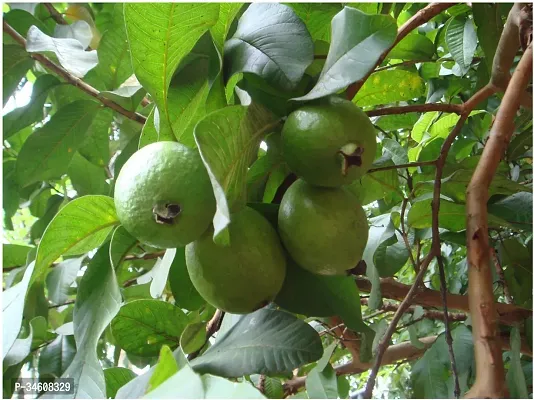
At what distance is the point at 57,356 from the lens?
1240 millimetres

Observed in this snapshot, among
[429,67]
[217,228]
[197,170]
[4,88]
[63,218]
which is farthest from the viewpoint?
[429,67]

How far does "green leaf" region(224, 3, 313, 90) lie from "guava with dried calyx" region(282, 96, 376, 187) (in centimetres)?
5

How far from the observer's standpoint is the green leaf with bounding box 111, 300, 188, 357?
0.86 meters

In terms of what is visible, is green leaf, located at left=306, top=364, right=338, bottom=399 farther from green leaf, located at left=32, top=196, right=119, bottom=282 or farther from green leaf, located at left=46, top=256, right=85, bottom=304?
green leaf, located at left=46, top=256, right=85, bottom=304

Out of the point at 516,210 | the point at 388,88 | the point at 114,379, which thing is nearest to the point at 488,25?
the point at 388,88

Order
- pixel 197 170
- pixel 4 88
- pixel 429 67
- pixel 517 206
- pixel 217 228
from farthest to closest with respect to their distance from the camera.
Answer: pixel 429 67, pixel 4 88, pixel 517 206, pixel 197 170, pixel 217 228

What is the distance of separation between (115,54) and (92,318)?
29.7 inches

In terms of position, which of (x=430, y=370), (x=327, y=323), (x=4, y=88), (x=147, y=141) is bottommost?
(x=430, y=370)

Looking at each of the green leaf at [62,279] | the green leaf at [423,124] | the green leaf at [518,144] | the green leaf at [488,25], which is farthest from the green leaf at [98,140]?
the green leaf at [518,144]

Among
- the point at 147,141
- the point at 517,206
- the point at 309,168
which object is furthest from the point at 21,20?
the point at 517,206

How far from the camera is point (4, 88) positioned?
121 centimetres

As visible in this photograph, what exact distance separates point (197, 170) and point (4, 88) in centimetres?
84

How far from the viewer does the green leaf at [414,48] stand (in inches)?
45.4

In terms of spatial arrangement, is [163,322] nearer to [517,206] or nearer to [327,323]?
[327,323]
